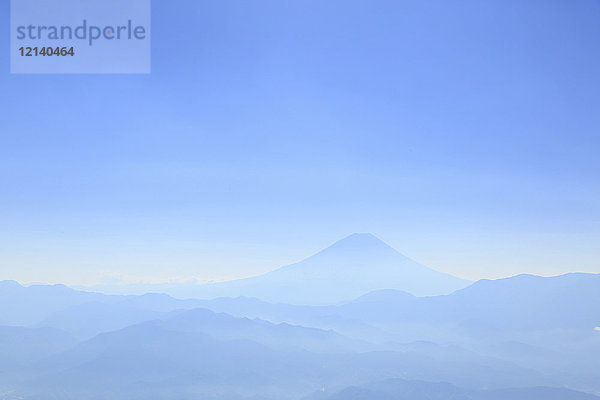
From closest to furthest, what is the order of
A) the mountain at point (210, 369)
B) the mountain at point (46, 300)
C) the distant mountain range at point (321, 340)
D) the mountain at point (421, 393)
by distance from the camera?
the mountain at point (421, 393) < the distant mountain range at point (321, 340) < the mountain at point (210, 369) < the mountain at point (46, 300)

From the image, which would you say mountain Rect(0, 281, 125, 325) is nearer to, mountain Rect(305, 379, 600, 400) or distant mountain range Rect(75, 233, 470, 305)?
distant mountain range Rect(75, 233, 470, 305)

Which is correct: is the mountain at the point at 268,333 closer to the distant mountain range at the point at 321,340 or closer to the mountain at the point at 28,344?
the distant mountain range at the point at 321,340

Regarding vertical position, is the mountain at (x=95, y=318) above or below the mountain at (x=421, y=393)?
above

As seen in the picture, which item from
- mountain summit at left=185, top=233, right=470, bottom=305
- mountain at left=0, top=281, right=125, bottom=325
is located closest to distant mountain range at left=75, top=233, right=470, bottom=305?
mountain summit at left=185, top=233, right=470, bottom=305

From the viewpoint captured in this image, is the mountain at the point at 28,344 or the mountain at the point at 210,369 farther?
the mountain at the point at 28,344

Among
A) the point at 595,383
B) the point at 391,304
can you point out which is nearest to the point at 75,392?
the point at 391,304

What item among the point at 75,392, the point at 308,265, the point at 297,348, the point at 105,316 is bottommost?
the point at 75,392

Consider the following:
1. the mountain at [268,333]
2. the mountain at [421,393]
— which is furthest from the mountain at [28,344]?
the mountain at [421,393]

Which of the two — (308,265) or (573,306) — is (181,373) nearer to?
(308,265)
